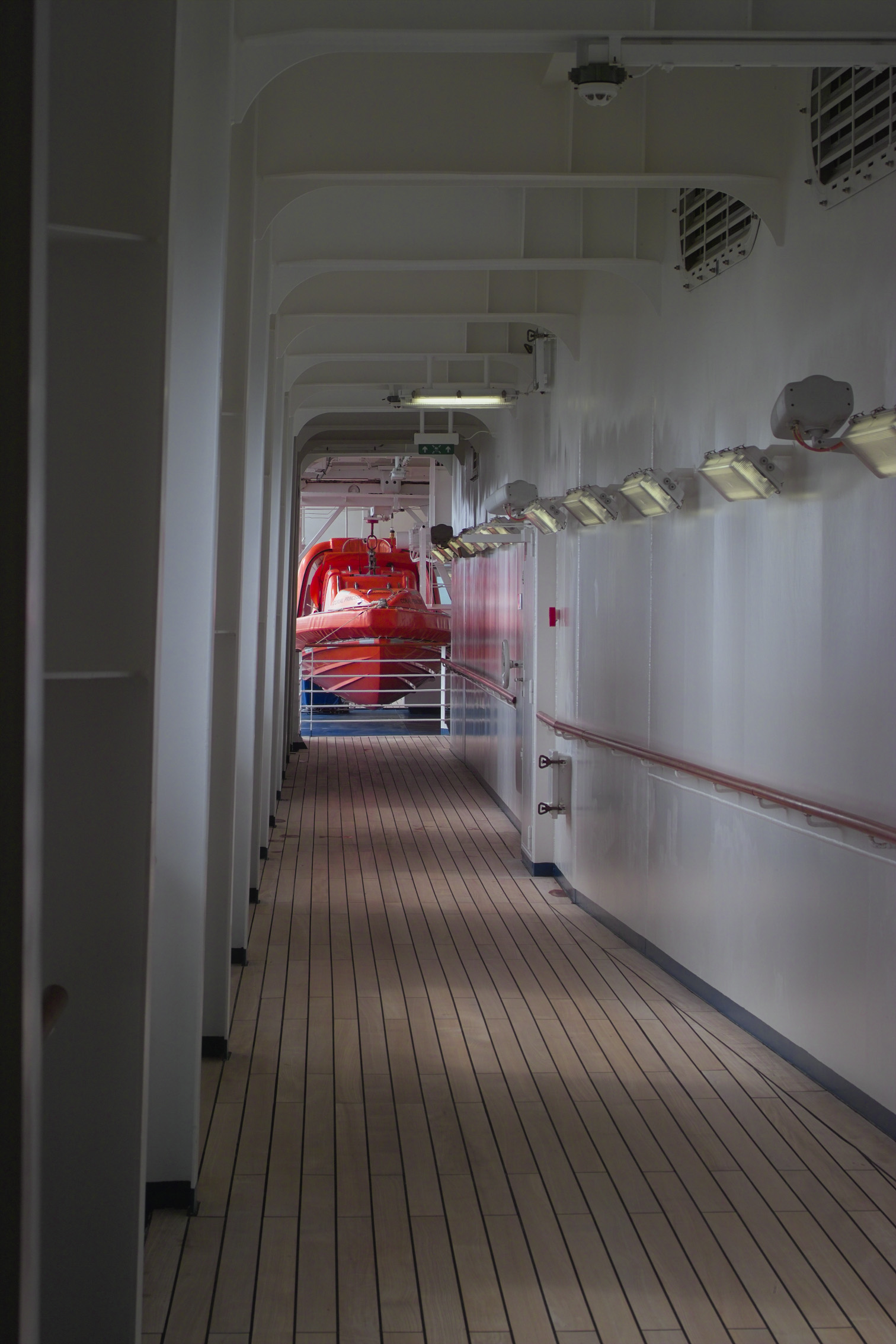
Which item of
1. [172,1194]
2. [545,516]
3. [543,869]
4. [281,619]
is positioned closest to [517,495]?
[545,516]

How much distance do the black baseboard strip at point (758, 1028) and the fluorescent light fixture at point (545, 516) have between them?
82.4 inches

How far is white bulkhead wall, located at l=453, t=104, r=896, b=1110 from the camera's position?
3.74m

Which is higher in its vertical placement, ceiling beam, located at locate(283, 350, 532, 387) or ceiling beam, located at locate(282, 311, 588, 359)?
ceiling beam, located at locate(283, 350, 532, 387)

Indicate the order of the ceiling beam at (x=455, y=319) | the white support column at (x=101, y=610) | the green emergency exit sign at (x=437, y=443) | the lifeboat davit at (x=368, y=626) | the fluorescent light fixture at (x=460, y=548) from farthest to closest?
the lifeboat davit at (x=368, y=626) → the green emergency exit sign at (x=437, y=443) → the fluorescent light fixture at (x=460, y=548) → the ceiling beam at (x=455, y=319) → the white support column at (x=101, y=610)

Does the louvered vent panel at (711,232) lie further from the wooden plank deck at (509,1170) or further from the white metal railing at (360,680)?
the white metal railing at (360,680)

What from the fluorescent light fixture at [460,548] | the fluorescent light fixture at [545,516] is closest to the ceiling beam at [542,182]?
the fluorescent light fixture at [545,516]

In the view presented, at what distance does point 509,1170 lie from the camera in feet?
11.2

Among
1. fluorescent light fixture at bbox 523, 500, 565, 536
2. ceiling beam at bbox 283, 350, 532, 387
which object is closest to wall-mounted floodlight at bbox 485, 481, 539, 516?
fluorescent light fixture at bbox 523, 500, 565, 536

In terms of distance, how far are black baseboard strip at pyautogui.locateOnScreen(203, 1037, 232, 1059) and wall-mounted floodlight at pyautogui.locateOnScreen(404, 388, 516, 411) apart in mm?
4940

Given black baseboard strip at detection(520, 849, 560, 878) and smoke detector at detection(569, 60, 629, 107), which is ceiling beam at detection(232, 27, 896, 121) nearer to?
smoke detector at detection(569, 60, 629, 107)

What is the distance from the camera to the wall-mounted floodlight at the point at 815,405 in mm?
3533

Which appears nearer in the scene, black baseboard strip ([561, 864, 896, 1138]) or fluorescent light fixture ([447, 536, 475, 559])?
black baseboard strip ([561, 864, 896, 1138])

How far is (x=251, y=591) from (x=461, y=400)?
3418 mm

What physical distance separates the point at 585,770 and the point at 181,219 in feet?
14.6
